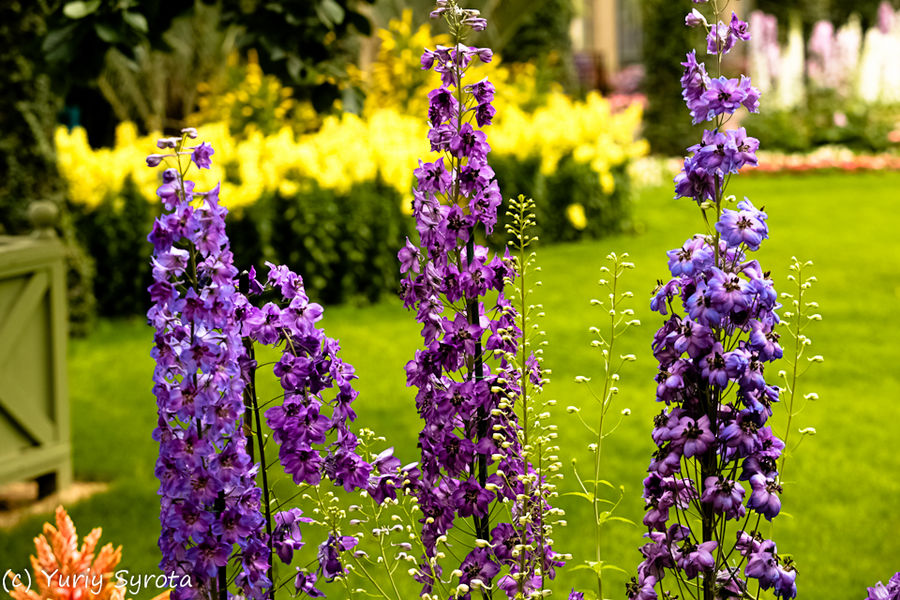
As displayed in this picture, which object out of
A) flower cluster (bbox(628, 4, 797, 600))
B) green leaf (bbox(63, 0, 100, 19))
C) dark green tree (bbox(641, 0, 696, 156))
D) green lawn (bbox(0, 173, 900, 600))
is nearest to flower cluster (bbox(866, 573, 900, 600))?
flower cluster (bbox(628, 4, 797, 600))

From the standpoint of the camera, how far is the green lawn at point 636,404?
409 cm

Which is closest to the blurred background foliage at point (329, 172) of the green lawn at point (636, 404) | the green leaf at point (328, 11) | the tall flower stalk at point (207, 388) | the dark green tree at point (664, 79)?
the green lawn at point (636, 404)

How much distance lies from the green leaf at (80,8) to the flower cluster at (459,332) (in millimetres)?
1813

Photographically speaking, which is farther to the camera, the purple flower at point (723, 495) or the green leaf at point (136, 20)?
the green leaf at point (136, 20)

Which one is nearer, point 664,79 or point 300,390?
point 300,390

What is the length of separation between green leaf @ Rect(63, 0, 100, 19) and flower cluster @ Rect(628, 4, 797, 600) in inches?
87.7

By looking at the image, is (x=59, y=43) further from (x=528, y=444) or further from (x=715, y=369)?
(x=715, y=369)

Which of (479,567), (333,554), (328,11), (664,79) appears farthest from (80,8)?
(664,79)

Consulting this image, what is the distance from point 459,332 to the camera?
5.98ft

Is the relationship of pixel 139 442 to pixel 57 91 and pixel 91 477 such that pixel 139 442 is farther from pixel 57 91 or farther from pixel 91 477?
pixel 57 91

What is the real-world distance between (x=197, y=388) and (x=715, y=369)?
73 cm

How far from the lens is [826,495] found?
14.8 feet

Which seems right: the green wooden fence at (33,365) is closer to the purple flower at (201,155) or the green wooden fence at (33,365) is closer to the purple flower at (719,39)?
the purple flower at (201,155)

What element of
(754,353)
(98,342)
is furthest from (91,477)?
(754,353)
